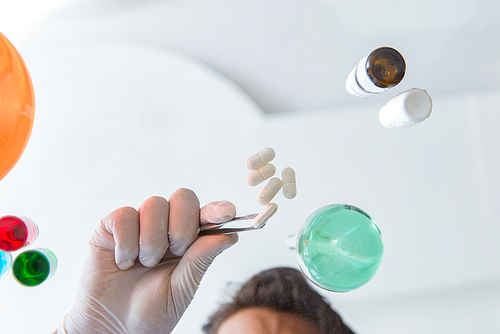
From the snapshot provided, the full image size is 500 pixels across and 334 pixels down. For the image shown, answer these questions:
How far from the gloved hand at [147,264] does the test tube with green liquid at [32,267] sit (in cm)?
12

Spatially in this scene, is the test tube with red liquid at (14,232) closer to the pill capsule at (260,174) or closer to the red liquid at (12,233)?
the red liquid at (12,233)

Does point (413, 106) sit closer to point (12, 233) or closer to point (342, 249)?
point (342, 249)

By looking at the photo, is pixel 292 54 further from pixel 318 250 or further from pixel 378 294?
pixel 378 294

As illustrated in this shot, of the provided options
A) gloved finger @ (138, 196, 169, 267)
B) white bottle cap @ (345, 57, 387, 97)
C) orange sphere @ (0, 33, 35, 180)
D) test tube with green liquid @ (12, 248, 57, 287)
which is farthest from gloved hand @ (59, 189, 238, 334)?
white bottle cap @ (345, 57, 387, 97)

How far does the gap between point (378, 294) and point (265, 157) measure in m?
0.48

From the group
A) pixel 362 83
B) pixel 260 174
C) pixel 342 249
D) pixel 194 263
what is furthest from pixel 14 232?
pixel 362 83

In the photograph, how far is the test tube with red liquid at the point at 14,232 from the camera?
2.37 feet

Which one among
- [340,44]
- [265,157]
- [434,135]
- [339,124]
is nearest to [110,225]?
[265,157]

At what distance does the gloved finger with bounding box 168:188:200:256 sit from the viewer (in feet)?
1.96

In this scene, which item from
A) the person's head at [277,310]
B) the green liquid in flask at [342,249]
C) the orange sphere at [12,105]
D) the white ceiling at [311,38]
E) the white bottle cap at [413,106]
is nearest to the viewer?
the orange sphere at [12,105]

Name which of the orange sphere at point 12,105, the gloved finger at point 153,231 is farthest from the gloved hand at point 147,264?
the orange sphere at point 12,105

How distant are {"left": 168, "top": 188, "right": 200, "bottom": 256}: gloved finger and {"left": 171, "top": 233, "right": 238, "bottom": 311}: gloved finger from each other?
0.06ft

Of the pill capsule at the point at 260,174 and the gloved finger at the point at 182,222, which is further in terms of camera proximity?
the pill capsule at the point at 260,174

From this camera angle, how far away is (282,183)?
0.73 m
